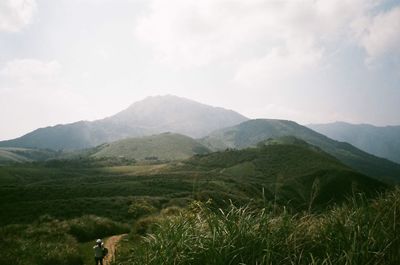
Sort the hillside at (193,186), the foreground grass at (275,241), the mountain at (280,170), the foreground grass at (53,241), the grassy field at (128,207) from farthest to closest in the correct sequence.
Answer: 1. the mountain at (280,170)
2. the hillside at (193,186)
3. the foreground grass at (53,241)
4. the grassy field at (128,207)
5. the foreground grass at (275,241)

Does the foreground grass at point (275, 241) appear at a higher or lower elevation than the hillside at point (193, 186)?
higher

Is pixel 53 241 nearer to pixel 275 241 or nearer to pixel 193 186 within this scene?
pixel 193 186

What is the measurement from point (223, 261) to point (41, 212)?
142 feet

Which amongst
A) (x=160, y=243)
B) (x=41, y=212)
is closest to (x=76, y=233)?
(x=160, y=243)

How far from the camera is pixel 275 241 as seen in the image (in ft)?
21.2

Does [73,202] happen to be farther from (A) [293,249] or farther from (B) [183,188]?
(A) [293,249]

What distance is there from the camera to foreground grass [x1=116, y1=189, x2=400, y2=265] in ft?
19.6

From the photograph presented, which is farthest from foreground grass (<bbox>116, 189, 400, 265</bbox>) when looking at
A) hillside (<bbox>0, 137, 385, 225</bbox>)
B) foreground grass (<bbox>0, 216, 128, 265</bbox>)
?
foreground grass (<bbox>0, 216, 128, 265</bbox>)

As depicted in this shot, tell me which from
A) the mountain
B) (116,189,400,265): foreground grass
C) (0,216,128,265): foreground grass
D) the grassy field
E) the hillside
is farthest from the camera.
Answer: the mountain

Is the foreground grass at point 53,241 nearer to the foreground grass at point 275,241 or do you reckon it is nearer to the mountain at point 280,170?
the foreground grass at point 275,241

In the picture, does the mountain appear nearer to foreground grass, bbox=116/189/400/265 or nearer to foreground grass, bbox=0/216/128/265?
foreground grass, bbox=0/216/128/265

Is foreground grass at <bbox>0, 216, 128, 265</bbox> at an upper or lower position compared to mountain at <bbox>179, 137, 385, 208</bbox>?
upper

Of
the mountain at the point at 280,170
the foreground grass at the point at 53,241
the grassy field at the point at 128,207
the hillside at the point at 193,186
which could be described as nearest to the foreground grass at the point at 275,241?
the grassy field at the point at 128,207

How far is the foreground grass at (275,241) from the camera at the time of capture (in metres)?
5.98
